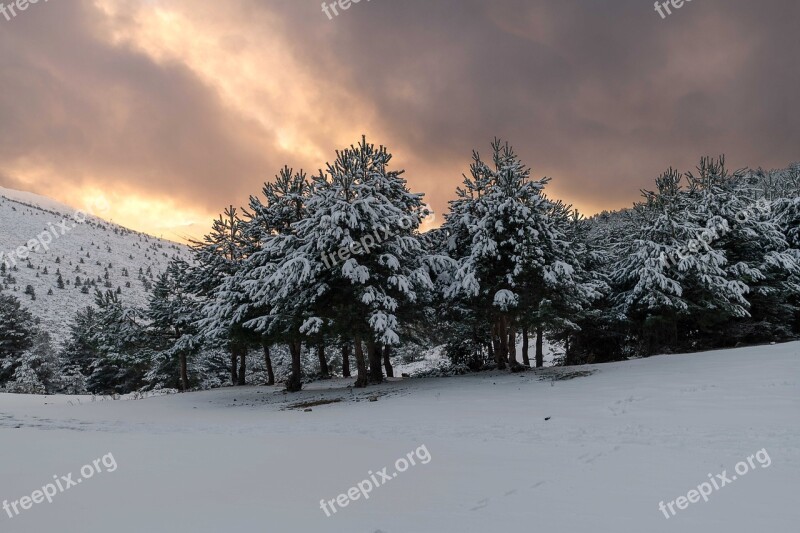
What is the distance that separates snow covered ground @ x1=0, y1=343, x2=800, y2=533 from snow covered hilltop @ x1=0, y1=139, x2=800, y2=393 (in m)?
5.33

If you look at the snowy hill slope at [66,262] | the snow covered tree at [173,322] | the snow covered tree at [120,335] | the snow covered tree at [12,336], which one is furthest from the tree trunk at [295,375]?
the snowy hill slope at [66,262]

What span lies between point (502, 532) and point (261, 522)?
267 centimetres

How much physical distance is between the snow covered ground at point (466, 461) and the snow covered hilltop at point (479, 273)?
533 cm

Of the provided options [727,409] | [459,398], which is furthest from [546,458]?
[459,398]

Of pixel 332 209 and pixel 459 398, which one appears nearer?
pixel 459 398

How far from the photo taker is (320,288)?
1856 centimetres

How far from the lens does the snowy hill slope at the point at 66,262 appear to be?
236 ft

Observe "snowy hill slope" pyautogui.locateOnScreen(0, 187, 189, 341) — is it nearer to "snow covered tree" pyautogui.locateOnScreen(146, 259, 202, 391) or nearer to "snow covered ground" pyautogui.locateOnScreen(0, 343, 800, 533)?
"snow covered tree" pyautogui.locateOnScreen(146, 259, 202, 391)

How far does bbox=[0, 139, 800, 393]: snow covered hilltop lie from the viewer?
738 inches

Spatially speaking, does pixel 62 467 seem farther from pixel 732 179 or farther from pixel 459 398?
pixel 732 179

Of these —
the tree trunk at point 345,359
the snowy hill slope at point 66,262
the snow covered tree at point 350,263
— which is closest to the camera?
the snow covered tree at point 350,263

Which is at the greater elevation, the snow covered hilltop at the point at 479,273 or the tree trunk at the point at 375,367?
the snow covered hilltop at the point at 479,273

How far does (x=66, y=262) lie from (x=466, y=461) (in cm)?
11269

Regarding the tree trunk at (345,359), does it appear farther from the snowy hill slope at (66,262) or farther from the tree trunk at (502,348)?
the snowy hill slope at (66,262)
